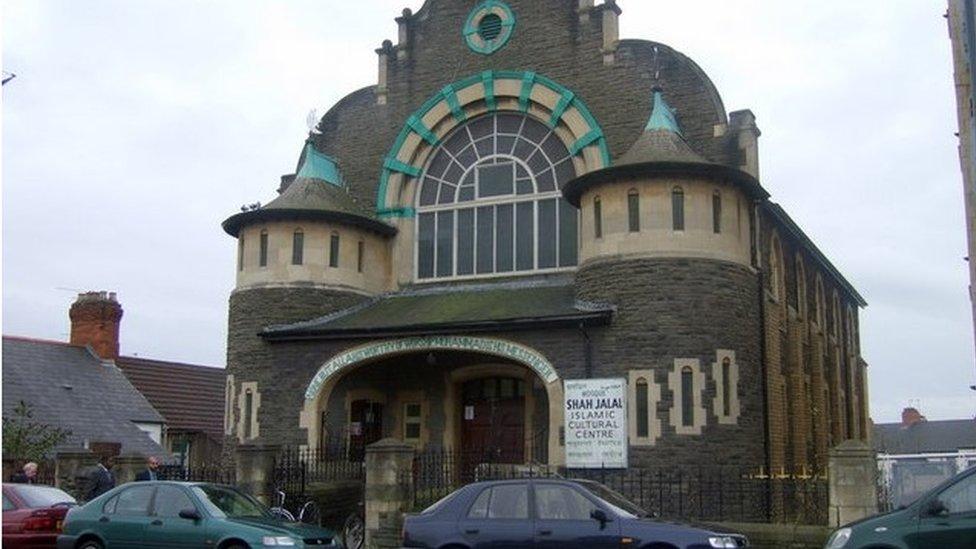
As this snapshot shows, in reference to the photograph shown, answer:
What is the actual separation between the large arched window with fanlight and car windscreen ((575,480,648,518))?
12.2 metres

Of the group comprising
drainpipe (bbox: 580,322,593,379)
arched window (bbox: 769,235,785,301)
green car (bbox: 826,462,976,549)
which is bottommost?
green car (bbox: 826,462,976,549)

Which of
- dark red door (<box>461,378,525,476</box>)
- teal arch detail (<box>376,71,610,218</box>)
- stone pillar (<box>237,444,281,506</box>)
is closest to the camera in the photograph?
stone pillar (<box>237,444,281,506</box>)

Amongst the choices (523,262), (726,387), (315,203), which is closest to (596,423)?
(726,387)

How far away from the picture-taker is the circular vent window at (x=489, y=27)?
26.3 m

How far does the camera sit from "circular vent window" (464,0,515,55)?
86.4 feet

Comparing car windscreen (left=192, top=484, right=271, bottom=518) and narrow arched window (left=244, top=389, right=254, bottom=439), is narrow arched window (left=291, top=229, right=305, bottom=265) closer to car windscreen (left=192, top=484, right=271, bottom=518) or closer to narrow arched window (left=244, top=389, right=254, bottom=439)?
narrow arched window (left=244, top=389, right=254, bottom=439)

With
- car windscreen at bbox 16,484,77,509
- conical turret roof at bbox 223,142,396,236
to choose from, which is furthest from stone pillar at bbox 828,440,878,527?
conical turret roof at bbox 223,142,396,236

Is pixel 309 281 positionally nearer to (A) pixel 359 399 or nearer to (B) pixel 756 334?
(A) pixel 359 399

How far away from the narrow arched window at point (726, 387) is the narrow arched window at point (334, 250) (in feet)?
31.3

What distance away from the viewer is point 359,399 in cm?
2548

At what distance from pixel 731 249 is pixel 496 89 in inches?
287

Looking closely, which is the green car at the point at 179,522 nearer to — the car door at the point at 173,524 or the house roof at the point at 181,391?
the car door at the point at 173,524

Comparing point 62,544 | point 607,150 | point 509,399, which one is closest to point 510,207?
point 607,150

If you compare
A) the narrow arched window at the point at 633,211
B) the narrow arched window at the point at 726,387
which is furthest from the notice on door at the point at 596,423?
the narrow arched window at the point at 633,211
